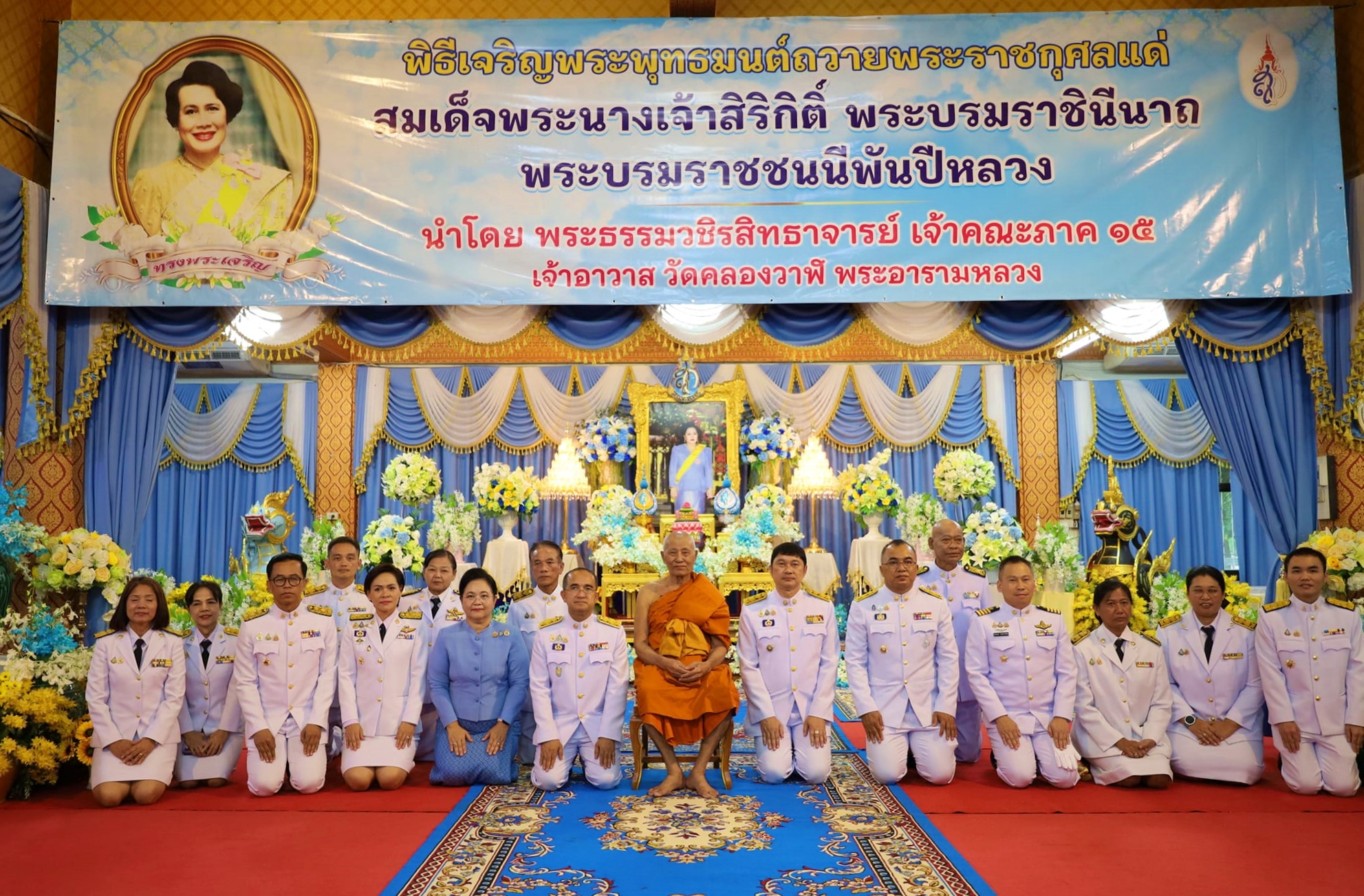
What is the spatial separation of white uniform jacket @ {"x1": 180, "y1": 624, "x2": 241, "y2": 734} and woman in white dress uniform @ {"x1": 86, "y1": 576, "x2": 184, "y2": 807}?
18 cm

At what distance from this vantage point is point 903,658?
545cm

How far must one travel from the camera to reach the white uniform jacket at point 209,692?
17.6ft

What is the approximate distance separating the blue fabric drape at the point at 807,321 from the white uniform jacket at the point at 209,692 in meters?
3.63

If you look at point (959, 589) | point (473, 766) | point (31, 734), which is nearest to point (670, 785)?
point (473, 766)

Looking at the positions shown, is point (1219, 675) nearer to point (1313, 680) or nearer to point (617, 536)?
point (1313, 680)

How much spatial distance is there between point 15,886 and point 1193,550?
468 inches

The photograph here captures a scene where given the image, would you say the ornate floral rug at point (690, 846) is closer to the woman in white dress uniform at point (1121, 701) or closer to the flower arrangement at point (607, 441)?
the woman in white dress uniform at point (1121, 701)

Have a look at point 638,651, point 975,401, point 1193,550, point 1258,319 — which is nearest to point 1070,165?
point 1258,319

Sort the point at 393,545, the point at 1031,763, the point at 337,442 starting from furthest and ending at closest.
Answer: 1. the point at 337,442
2. the point at 393,545
3. the point at 1031,763

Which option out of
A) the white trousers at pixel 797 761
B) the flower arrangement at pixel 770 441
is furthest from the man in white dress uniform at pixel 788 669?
the flower arrangement at pixel 770 441

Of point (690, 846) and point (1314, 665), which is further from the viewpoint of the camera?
point (1314, 665)

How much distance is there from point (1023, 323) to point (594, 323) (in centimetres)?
269

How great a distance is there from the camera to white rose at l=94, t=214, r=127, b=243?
6.37 meters

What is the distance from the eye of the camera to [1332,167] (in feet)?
20.7
